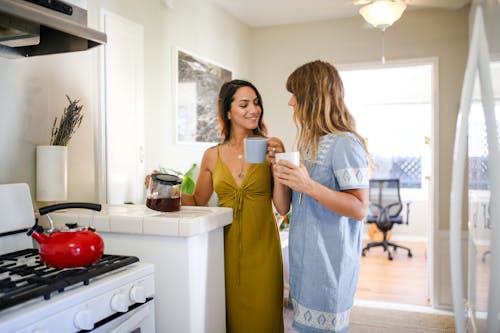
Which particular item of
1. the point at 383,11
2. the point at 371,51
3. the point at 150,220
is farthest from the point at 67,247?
the point at 371,51

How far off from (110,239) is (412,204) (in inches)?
255

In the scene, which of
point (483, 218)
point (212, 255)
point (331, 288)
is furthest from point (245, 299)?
point (483, 218)

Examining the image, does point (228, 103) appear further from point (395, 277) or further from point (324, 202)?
point (395, 277)

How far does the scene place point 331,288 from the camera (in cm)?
161

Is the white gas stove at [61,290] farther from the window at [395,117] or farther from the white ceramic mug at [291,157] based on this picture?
the window at [395,117]

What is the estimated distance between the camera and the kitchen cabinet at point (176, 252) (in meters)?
1.56

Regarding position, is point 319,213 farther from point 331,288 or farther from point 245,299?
point 245,299

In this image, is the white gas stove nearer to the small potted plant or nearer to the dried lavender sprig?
the small potted plant

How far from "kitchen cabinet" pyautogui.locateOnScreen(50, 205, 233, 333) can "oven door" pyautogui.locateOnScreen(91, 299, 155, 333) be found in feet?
0.34

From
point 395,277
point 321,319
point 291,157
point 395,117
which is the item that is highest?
point 395,117

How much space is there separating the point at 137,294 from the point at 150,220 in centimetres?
28

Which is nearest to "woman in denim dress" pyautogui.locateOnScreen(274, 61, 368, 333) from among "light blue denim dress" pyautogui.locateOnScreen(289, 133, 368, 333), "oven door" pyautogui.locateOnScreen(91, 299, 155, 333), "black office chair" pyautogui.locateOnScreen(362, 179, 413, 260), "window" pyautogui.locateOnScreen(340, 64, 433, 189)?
"light blue denim dress" pyautogui.locateOnScreen(289, 133, 368, 333)

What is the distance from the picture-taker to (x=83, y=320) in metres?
1.18

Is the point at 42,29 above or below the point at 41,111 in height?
above
